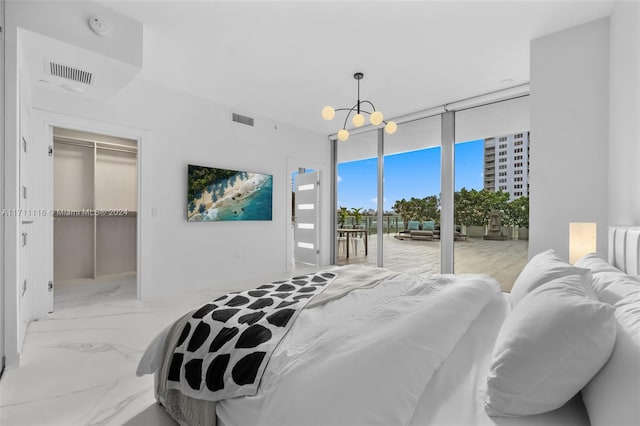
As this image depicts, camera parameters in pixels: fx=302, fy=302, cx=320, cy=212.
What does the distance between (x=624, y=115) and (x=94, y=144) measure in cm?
616

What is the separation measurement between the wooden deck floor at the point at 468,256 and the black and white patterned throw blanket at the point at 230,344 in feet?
11.1

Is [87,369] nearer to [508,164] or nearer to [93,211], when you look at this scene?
[93,211]

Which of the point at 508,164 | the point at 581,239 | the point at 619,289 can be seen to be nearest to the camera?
the point at 619,289

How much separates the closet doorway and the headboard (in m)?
4.94

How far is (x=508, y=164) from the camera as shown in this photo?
4.03 m

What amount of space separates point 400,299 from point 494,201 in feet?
10.7

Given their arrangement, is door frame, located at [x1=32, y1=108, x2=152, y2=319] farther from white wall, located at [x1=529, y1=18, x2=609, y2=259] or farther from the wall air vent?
white wall, located at [x1=529, y1=18, x2=609, y2=259]

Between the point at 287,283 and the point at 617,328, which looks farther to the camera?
the point at 287,283

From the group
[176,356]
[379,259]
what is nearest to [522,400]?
[176,356]

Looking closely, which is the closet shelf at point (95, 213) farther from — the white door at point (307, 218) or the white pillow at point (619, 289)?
the white pillow at point (619, 289)

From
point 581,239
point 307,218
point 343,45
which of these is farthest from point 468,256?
point 343,45

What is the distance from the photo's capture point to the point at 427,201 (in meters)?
4.77

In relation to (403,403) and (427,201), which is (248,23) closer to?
(403,403)

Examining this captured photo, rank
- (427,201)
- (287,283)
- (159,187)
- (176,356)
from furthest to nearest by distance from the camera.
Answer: (427,201) → (159,187) → (287,283) → (176,356)
